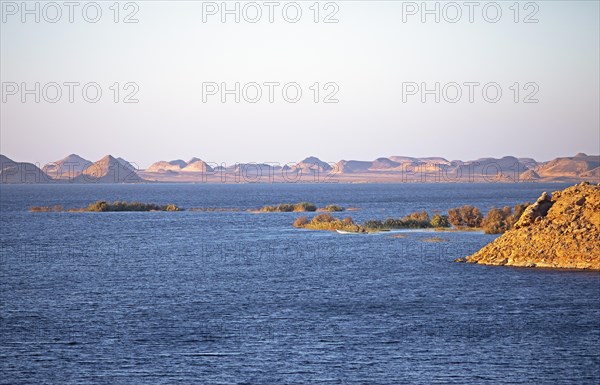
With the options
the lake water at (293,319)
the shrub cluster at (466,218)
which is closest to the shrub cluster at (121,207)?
the shrub cluster at (466,218)

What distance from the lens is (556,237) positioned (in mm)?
53375

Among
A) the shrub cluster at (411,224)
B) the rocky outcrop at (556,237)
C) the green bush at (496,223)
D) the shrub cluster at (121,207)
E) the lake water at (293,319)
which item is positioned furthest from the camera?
the shrub cluster at (121,207)

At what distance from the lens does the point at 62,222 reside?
111m

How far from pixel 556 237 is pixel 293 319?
23.8m

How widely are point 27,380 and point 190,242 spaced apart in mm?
51743

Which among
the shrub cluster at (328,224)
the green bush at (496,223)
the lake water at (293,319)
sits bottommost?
the lake water at (293,319)

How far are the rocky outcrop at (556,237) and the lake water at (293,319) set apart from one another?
2.08 m

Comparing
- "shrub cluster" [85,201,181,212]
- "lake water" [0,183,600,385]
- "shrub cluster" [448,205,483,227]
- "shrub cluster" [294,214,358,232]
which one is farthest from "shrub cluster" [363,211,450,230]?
"shrub cluster" [85,201,181,212]

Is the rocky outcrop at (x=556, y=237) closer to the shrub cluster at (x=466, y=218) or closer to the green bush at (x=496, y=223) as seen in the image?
the green bush at (x=496, y=223)

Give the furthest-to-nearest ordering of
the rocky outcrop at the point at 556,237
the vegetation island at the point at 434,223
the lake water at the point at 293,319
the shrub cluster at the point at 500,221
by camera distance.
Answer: the vegetation island at the point at 434,223
the shrub cluster at the point at 500,221
the rocky outcrop at the point at 556,237
the lake water at the point at 293,319

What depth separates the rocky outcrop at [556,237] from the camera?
5178cm

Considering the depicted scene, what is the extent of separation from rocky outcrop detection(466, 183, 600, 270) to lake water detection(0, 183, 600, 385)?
2.08 metres

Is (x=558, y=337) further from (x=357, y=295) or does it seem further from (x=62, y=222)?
(x=62, y=222)

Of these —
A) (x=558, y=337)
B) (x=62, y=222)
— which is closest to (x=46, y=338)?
(x=558, y=337)
